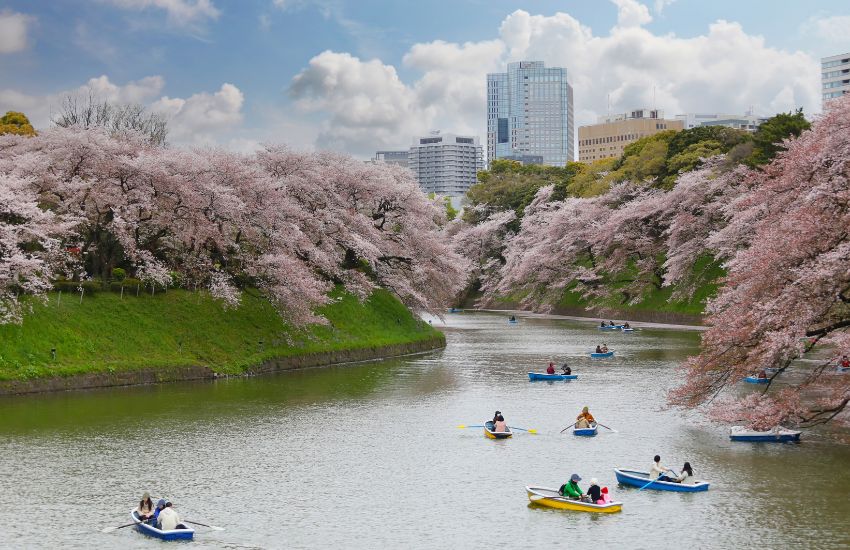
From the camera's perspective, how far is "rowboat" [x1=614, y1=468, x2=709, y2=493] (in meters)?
26.7

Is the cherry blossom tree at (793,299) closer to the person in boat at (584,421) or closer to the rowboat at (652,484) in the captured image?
the person in boat at (584,421)

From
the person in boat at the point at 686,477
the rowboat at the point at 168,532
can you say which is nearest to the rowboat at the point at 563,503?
the person in boat at the point at 686,477

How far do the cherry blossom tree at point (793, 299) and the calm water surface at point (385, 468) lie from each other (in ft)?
5.80

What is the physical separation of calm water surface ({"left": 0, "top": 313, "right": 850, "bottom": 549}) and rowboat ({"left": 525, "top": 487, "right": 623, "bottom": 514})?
9.5 inches

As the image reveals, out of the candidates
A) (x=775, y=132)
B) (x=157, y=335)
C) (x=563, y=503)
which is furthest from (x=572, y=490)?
(x=775, y=132)

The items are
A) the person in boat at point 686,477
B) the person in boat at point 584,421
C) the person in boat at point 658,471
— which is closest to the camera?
the person in boat at point 686,477

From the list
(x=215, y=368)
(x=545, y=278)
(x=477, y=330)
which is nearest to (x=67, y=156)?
(x=215, y=368)

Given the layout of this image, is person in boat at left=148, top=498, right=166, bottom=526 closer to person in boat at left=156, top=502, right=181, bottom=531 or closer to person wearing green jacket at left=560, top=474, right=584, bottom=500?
person in boat at left=156, top=502, right=181, bottom=531

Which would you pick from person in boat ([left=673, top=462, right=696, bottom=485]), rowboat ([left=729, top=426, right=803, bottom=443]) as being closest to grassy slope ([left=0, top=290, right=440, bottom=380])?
rowboat ([left=729, top=426, right=803, bottom=443])

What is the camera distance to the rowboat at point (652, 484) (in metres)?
26.7

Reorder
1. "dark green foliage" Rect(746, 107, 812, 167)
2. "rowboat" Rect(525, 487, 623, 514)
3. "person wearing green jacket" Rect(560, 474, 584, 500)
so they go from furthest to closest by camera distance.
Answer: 1. "dark green foliage" Rect(746, 107, 812, 167)
2. "person wearing green jacket" Rect(560, 474, 584, 500)
3. "rowboat" Rect(525, 487, 623, 514)

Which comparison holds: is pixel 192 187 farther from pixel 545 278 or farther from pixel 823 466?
pixel 545 278

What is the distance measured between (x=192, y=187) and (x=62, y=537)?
33.1 metres

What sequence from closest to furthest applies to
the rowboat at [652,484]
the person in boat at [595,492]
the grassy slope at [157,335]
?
the person in boat at [595,492], the rowboat at [652,484], the grassy slope at [157,335]
